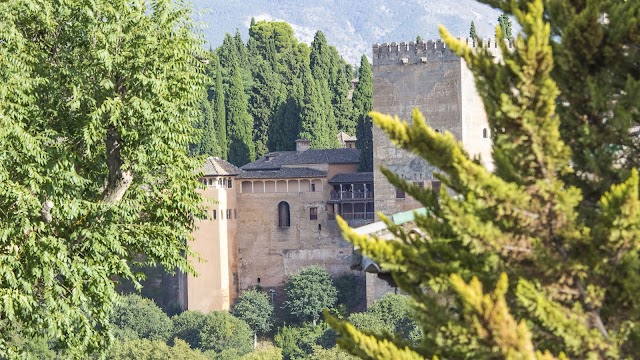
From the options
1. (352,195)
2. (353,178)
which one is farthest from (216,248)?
(353,178)

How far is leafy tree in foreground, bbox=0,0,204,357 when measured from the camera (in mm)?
14664

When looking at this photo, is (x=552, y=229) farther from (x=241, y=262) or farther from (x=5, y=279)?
(x=241, y=262)

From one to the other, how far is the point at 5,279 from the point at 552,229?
8889 mm

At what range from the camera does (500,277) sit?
20.0 feet

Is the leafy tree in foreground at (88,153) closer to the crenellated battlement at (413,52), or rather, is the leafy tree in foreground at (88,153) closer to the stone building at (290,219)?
the crenellated battlement at (413,52)

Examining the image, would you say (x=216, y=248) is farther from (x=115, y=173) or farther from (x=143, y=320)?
(x=115, y=173)

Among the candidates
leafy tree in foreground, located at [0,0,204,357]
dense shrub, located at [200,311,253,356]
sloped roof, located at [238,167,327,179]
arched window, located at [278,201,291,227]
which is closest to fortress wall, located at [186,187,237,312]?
sloped roof, located at [238,167,327,179]

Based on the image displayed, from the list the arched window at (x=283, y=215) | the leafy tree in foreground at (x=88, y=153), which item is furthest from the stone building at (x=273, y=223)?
the leafy tree in foreground at (x=88, y=153)

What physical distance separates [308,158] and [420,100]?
8.84 meters

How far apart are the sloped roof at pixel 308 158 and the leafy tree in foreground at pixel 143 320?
7530 millimetres

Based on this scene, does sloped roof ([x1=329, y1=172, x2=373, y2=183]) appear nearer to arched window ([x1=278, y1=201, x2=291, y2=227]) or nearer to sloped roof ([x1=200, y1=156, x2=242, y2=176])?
arched window ([x1=278, y1=201, x2=291, y2=227])

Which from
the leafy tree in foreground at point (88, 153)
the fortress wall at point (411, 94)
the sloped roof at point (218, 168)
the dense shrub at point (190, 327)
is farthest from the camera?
the sloped roof at point (218, 168)

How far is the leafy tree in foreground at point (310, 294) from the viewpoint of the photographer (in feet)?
176

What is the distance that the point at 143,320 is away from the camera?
176 ft
